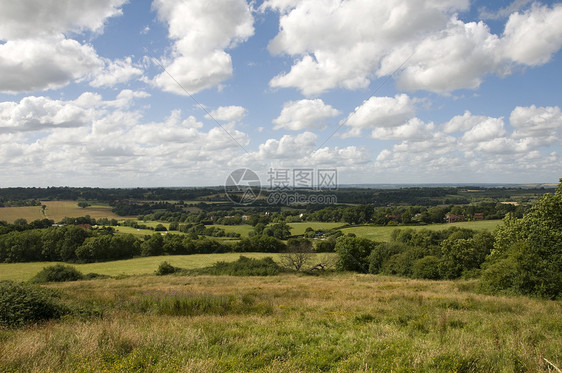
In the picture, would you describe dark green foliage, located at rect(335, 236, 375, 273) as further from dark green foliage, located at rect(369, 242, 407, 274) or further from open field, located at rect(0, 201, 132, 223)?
open field, located at rect(0, 201, 132, 223)

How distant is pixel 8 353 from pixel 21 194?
454 ft

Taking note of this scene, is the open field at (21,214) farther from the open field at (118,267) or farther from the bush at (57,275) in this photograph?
the bush at (57,275)

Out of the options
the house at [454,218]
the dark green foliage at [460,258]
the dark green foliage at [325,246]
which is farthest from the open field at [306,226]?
the dark green foliage at [460,258]

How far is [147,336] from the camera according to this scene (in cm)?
673

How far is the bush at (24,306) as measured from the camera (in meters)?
8.12

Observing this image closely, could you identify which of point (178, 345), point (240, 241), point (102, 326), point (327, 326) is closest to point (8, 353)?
point (102, 326)

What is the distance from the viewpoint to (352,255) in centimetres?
4691

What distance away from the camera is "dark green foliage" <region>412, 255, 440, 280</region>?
33.1m

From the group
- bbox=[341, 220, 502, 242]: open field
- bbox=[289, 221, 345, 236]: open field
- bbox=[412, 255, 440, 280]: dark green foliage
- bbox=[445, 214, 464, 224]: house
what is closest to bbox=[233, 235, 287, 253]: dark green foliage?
bbox=[289, 221, 345, 236]: open field

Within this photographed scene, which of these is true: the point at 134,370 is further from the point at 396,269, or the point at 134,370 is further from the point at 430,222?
the point at 430,222

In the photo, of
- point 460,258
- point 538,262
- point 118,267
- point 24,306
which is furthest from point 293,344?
point 118,267

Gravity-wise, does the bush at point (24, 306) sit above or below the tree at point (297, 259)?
above

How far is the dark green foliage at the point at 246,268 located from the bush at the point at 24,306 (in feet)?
100

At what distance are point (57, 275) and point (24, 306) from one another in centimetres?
3494
